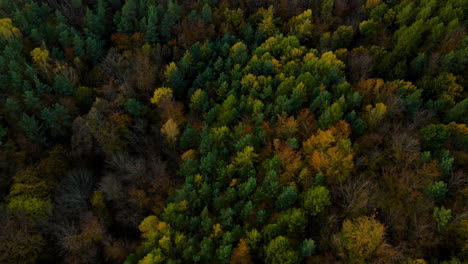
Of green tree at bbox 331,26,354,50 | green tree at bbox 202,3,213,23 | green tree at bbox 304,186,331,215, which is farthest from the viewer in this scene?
green tree at bbox 202,3,213,23

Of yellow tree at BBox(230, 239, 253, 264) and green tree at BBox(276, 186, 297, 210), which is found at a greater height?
green tree at BBox(276, 186, 297, 210)

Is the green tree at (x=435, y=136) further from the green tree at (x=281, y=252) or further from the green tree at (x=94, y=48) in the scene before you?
the green tree at (x=94, y=48)

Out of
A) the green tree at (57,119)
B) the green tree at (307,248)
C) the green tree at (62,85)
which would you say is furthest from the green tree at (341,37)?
the green tree at (57,119)

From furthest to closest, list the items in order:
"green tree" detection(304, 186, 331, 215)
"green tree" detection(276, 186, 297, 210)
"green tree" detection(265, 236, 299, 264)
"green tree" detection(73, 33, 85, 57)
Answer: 1. "green tree" detection(73, 33, 85, 57)
2. "green tree" detection(276, 186, 297, 210)
3. "green tree" detection(304, 186, 331, 215)
4. "green tree" detection(265, 236, 299, 264)

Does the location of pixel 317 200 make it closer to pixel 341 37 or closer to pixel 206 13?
pixel 341 37

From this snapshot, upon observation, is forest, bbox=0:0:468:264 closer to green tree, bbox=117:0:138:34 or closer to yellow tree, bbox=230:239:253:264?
yellow tree, bbox=230:239:253:264

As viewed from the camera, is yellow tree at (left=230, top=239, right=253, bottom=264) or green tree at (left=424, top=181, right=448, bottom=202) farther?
green tree at (left=424, top=181, right=448, bottom=202)

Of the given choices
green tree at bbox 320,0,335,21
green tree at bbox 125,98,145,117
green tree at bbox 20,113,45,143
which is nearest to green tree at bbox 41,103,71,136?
green tree at bbox 20,113,45,143

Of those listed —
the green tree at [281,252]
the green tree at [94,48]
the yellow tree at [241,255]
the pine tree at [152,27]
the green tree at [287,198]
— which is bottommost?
the yellow tree at [241,255]

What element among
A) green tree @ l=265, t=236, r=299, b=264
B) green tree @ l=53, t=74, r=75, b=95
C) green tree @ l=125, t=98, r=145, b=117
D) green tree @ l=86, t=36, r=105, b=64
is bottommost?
green tree @ l=265, t=236, r=299, b=264
